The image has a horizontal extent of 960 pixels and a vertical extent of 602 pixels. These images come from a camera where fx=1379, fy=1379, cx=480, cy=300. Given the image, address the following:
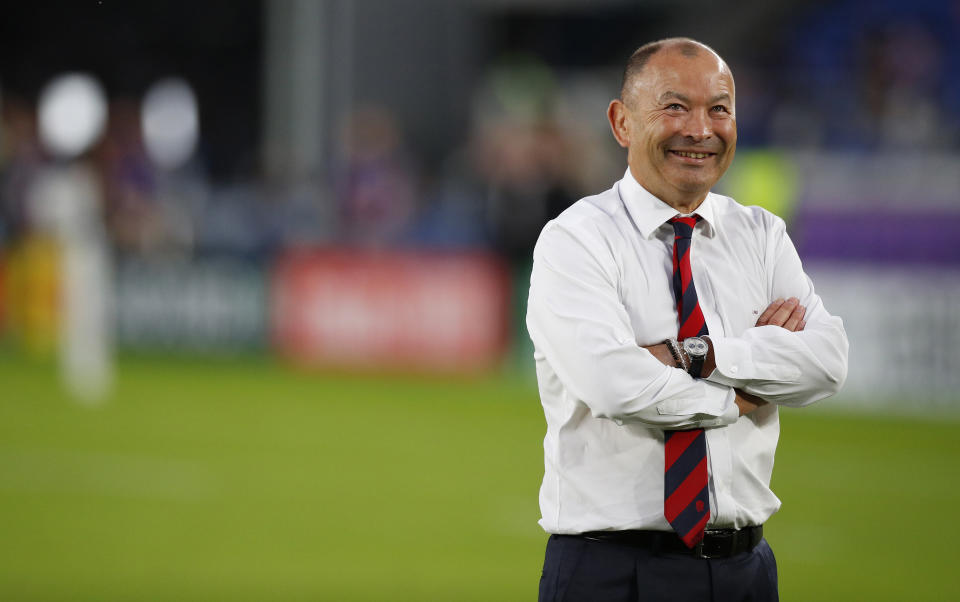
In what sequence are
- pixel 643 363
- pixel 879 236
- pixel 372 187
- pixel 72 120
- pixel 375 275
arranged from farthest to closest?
pixel 372 187 < pixel 375 275 < pixel 72 120 < pixel 879 236 < pixel 643 363

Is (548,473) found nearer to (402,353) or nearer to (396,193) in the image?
(402,353)

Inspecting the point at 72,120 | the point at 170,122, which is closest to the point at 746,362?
the point at 72,120

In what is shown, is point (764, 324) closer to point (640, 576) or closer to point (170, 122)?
point (640, 576)

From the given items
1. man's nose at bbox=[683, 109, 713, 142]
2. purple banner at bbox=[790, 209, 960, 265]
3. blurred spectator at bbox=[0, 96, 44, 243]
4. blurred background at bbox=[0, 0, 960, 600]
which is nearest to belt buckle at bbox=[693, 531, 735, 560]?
man's nose at bbox=[683, 109, 713, 142]

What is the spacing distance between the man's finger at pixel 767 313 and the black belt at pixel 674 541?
0.52 meters

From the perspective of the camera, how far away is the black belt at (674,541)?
329 cm

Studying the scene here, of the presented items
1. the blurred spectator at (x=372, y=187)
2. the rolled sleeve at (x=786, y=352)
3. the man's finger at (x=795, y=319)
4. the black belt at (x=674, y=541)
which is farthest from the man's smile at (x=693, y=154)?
the blurred spectator at (x=372, y=187)

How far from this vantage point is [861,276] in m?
12.2

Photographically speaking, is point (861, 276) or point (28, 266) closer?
point (861, 276)

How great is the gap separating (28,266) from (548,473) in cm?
1451

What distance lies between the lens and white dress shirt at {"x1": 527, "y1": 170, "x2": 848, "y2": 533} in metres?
3.24

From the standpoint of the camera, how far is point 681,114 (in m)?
3.29

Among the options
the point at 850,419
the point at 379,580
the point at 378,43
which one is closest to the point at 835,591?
the point at 379,580

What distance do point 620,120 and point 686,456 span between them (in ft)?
2.79
